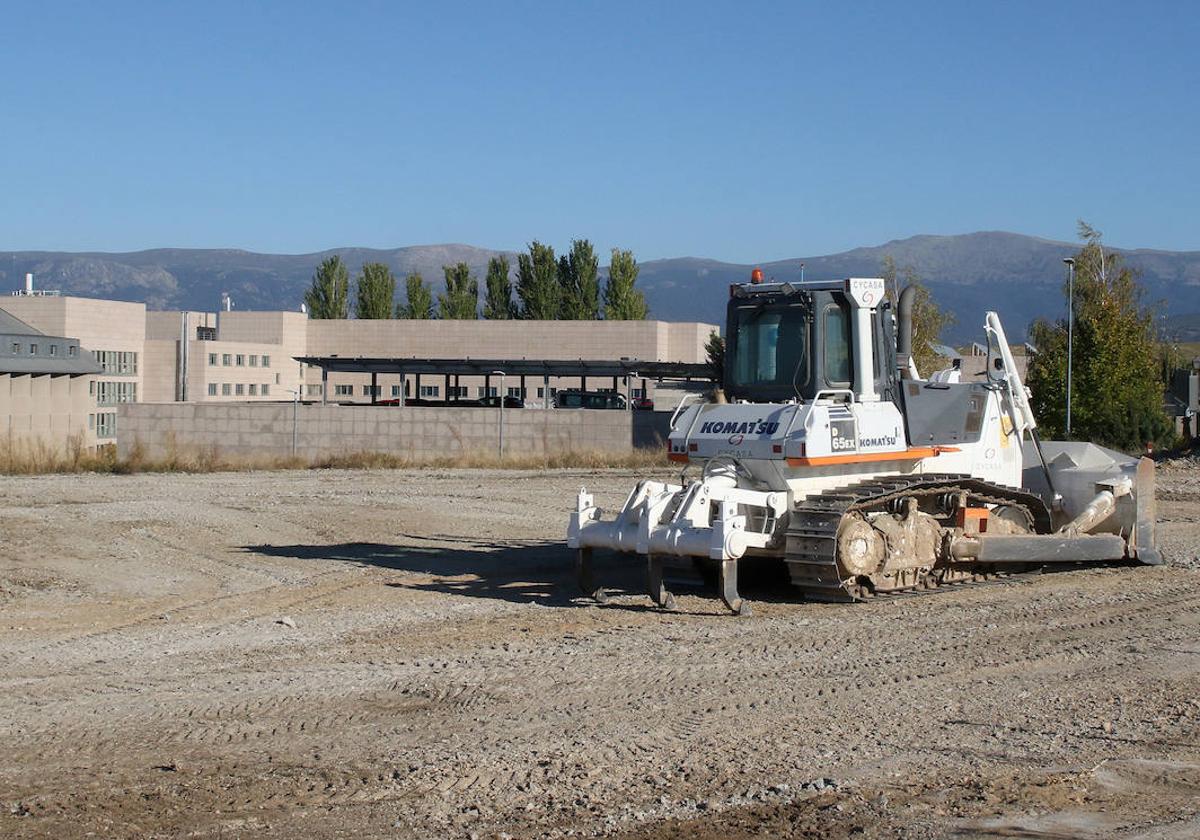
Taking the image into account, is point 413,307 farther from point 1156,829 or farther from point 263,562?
point 1156,829

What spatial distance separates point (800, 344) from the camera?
13391 millimetres

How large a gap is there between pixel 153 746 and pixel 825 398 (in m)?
7.45

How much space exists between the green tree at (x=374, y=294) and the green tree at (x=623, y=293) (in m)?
16.5

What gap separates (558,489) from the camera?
90.6 ft

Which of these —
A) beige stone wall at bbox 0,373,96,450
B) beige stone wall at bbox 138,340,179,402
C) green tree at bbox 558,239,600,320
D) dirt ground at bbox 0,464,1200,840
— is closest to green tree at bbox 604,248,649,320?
green tree at bbox 558,239,600,320

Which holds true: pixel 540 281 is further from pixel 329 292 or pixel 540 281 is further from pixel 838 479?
pixel 838 479

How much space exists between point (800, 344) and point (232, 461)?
77.5 feet

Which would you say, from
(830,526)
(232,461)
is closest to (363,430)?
(232,461)

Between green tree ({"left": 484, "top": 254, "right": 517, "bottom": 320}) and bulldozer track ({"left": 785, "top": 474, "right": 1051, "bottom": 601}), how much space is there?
7933 centimetres

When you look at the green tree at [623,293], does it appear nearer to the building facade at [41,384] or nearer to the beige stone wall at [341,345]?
the beige stone wall at [341,345]

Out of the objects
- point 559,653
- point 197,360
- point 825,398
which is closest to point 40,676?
point 559,653

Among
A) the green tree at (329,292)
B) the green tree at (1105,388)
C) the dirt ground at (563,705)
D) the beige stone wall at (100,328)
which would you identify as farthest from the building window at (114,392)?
the dirt ground at (563,705)

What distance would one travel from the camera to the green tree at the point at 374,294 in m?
93.8

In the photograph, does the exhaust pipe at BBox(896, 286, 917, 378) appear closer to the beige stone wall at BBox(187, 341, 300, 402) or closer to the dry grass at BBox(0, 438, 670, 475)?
the dry grass at BBox(0, 438, 670, 475)
